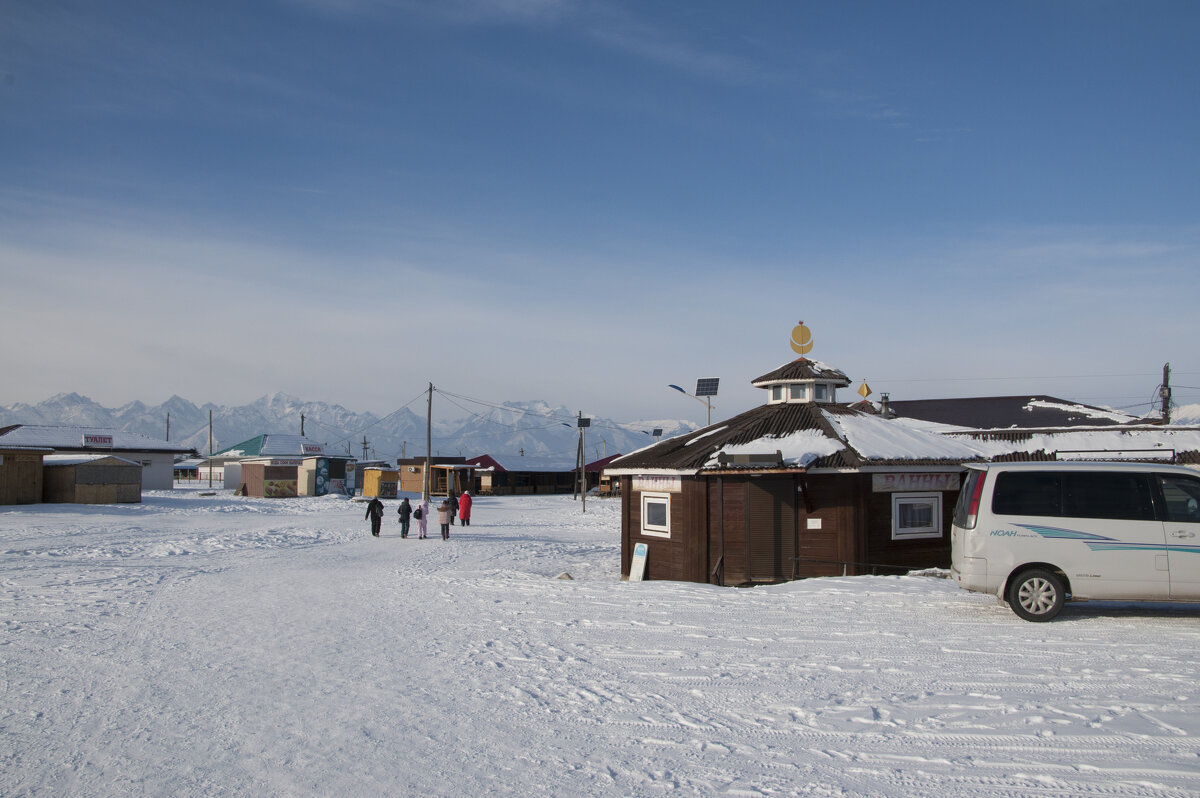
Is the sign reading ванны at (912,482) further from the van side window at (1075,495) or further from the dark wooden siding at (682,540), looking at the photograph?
the van side window at (1075,495)

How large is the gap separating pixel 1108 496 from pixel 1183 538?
0.94m

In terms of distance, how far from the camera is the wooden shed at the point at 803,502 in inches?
657

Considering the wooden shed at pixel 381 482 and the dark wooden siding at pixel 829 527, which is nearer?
the dark wooden siding at pixel 829 527

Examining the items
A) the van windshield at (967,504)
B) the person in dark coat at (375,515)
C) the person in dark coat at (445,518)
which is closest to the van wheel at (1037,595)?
the van windshield at (967,504)

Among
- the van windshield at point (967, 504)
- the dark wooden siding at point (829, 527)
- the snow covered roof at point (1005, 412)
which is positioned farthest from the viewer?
the snow covered roof at point (1005, 412)

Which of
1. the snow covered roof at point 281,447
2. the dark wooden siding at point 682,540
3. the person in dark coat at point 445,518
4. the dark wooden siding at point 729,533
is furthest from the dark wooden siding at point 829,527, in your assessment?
the snow covered roof at point 281,447

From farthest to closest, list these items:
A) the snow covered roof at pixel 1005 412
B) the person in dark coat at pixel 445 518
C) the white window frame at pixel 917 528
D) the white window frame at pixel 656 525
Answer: the snow covered roof at pixel 1005 412 → the person in dark coat at pixel 445 518 → the white window frame at pixel 656 525 → the white window frame at pixel 917 528

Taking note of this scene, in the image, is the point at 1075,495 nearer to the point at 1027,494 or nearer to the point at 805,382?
the point at 1027,494

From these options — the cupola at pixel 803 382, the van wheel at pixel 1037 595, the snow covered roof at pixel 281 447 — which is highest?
the cupola at pixel 803 382

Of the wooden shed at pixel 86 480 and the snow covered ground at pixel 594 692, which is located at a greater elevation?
the wooden shed at pixel 86 480

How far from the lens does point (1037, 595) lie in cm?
1085

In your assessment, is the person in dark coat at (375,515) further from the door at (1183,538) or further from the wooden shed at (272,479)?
the wooden shed at (272,479)

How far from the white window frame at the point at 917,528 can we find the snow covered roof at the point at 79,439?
49.0m

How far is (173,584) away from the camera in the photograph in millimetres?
16766
